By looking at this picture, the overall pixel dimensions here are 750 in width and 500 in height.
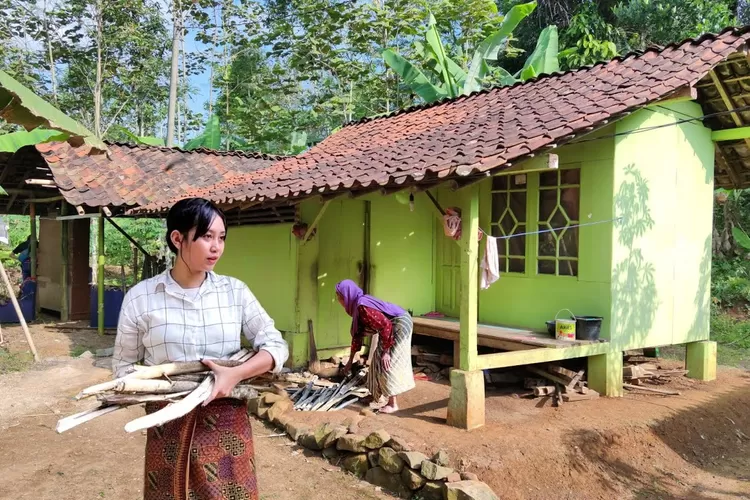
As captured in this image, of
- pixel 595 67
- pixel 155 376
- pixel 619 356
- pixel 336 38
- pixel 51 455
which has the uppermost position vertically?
pixel 336 38

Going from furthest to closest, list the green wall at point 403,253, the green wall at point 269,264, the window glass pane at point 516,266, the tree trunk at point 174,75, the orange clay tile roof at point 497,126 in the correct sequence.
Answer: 1. the tree trunk at point 174,75
2. the green wall at point 403,253
3. the green wall at point 269,264
4. the window glass pane at point 516,266
5. the orange clay tile roof at point 497,126

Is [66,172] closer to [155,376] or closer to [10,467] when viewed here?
[10,467]

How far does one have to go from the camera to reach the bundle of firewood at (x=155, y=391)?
1.78 meters

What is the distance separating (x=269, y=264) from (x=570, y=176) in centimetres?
431

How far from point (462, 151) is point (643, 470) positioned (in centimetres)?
322

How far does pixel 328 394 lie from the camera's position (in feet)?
21.0

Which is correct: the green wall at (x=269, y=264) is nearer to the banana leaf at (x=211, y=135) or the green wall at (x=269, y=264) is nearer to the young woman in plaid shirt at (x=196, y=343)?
the young woman in plaid shirt at (x=196, y=343)

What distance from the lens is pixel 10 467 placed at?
487 centimetres

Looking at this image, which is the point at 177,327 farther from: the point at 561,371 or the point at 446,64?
the point at 446,64

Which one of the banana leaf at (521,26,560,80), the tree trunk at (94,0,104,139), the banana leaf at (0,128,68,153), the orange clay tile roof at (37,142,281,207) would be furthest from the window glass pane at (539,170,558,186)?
the tree trunk at (94,0,104,139)

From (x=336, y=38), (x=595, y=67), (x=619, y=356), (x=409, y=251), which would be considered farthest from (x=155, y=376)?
(x=336, y=38)

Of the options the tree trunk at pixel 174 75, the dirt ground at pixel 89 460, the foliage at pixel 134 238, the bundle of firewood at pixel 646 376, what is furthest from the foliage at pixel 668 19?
the foliage at pixel 134 238

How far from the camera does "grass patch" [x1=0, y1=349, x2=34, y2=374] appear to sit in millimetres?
8234

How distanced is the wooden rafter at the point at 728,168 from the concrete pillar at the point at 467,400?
208 inches
